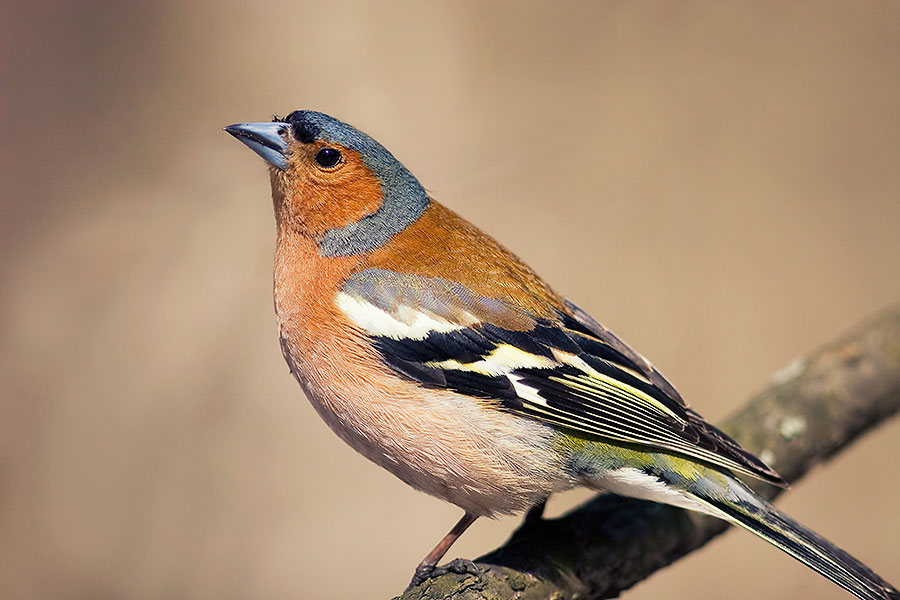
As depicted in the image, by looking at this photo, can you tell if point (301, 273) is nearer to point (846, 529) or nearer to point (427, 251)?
point (427, 251)

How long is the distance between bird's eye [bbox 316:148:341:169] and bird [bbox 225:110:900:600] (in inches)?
11.2

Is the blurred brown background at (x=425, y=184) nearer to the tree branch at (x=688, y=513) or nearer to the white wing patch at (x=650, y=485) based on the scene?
the tree branch at (x=688, y=513)

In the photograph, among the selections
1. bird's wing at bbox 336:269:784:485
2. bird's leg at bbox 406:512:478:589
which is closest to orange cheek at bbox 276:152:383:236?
bird's wing at bbox 336:269:784:485

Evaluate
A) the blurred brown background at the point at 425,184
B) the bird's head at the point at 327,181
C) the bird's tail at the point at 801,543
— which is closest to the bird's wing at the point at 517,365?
the bird's tail at the point at 801,543

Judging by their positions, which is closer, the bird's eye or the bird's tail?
the bird's tail

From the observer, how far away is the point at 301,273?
11.8 feet

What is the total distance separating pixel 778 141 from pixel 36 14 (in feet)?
17.0

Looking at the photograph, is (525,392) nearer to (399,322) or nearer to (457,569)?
(399,322)

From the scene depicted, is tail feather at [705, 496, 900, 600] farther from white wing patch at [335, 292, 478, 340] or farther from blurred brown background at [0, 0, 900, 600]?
blurred brown background at [0, 0, 900, 600]

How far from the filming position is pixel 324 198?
12.1 feet

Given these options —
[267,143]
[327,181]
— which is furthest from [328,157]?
[267,143]

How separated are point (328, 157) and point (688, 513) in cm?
201

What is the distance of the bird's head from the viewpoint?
3.66 metres

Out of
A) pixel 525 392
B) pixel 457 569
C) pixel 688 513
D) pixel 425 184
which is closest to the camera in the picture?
pixel 457 569
